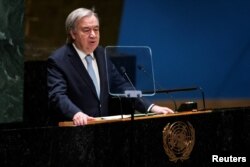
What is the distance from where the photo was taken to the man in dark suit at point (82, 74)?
11.0 ft

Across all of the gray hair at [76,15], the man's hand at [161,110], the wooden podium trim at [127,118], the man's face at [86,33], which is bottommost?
the wooden podium trim at [127,118]

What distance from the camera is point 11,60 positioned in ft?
12.4

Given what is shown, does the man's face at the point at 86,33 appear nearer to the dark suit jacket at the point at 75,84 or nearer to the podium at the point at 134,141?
the dark suit jacket at the point at 75,84

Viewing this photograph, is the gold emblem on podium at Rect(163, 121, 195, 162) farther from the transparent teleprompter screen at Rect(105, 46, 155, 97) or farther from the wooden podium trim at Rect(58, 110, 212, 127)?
the transparent teleprompter screen at Rect(105, 46, 155, 97)

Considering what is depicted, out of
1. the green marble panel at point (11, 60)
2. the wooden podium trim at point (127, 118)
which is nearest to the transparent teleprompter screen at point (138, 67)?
the wooden podium trim at point (127, 118)

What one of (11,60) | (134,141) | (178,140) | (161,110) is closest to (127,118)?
(134,141)

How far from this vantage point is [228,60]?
598cm

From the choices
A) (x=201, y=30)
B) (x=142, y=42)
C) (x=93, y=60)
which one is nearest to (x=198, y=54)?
(x=201, y=30)

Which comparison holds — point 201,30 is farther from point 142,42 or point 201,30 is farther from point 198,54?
point 142,42

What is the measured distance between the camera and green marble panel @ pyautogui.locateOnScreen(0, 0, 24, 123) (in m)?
3.74

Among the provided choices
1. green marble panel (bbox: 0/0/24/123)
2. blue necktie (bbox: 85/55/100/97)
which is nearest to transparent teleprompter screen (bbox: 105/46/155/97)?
blue necktie (bbox: 85/55/100/97)

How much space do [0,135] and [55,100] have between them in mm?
721

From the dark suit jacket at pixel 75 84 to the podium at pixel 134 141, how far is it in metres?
0.45

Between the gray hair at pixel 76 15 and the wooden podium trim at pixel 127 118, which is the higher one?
the gray hair at pixel 76 15
